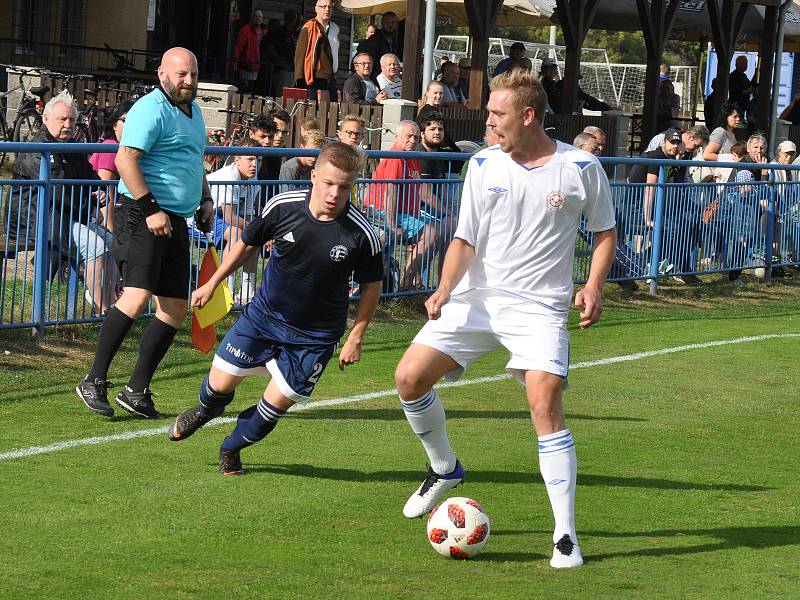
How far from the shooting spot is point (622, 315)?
13836 mm

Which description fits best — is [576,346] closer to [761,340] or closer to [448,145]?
[761,340]

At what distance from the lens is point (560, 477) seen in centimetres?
548

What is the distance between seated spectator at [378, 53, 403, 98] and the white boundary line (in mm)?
7225

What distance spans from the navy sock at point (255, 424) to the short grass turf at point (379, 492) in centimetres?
20

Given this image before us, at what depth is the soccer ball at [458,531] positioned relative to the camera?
5.53m

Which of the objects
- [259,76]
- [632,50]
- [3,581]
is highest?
[632,50]

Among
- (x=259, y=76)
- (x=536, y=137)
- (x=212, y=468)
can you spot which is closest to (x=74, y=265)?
(x=212, y=468)

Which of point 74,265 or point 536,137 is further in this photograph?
point 74,265

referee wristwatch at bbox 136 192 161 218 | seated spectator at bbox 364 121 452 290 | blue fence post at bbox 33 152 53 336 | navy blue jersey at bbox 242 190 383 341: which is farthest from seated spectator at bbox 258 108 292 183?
navy blue jersey at bbox 242 190 383 341

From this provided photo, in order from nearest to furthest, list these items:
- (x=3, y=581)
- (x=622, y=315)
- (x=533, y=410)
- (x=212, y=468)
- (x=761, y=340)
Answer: (x=3, y=581) → (x=533, y=410) → (x=212, y=468) → (x=761, y=340) → (x=622, y=315)

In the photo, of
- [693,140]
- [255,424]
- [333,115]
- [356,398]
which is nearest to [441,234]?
[356,398]

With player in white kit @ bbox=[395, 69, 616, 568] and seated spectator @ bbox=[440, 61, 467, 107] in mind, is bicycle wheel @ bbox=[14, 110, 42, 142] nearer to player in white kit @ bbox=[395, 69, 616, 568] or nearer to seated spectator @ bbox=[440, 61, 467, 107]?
seated spectator @ bbox=[440, 61, 467, 107]

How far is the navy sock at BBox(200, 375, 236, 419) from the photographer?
6.81m

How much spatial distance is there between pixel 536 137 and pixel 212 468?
2.51 metres
